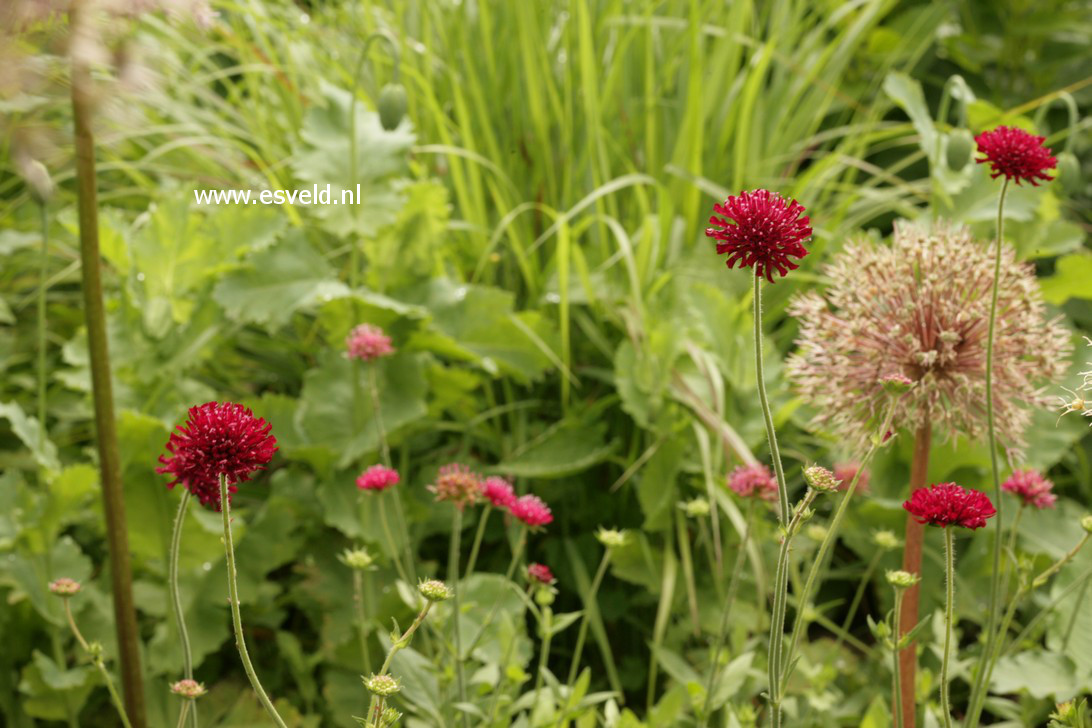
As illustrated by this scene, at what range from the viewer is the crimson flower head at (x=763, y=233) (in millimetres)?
683

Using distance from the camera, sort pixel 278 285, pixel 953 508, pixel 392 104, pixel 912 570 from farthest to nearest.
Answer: pixel 278 285
pixel 392 104
pixel 912 570
pixel 953 508

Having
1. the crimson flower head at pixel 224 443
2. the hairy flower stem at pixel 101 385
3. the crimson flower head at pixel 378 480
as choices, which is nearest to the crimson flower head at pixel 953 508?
the crimson flower head at pixel 224 443

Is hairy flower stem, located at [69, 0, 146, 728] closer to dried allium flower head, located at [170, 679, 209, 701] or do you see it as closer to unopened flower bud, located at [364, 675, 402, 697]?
dried allium flower head, located at [170, 679, 209, 701]

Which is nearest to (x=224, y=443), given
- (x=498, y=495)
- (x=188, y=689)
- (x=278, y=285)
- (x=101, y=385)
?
(x=188, y=689)

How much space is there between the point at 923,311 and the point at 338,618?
3.19 ft

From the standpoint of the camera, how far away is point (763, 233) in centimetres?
69

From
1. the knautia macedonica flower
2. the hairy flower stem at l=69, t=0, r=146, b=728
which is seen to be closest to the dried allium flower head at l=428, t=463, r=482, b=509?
the knautia macedonica flower

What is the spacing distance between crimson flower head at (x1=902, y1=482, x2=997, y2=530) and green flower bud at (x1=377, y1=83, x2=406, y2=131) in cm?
97

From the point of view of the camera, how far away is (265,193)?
1758 millimetres

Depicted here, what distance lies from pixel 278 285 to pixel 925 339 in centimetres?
95

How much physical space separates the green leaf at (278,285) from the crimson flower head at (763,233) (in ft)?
3.02

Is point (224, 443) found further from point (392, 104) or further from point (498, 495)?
point (392, 104)

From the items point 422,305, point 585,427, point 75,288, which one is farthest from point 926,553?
point 75,288

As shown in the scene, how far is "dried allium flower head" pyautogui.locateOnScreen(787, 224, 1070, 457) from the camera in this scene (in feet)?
3.54
